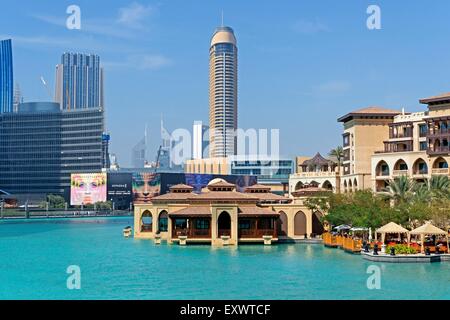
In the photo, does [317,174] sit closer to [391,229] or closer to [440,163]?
[440,163]

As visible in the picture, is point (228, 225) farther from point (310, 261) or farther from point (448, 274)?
point (448, 274)

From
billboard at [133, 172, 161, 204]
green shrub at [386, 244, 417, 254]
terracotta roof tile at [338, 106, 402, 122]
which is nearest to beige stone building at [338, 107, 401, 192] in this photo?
terracotta roof tile at [338, 106, 402, 122]

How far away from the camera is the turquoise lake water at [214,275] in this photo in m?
27.6

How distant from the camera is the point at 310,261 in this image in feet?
131

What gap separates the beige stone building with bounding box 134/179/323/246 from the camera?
52188 millimetres

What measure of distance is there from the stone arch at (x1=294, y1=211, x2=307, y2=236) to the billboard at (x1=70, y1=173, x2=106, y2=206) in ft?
333

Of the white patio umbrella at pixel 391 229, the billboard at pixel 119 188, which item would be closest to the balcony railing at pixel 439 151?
the white patio umbrella at pixel 391 229

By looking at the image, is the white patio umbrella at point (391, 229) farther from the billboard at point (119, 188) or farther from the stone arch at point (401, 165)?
the billboard at point (119, 188)

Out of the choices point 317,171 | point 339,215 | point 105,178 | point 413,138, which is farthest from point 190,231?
point 105,178

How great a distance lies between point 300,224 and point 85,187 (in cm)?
10316

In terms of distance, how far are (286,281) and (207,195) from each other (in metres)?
24.9

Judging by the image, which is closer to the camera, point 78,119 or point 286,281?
point 286,281

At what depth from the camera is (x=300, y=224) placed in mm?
58688

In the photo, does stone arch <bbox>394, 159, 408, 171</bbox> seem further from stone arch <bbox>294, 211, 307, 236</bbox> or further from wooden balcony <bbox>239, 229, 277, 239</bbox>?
wooden balcony <bbox>239, 229, 277, 239</bbox>
